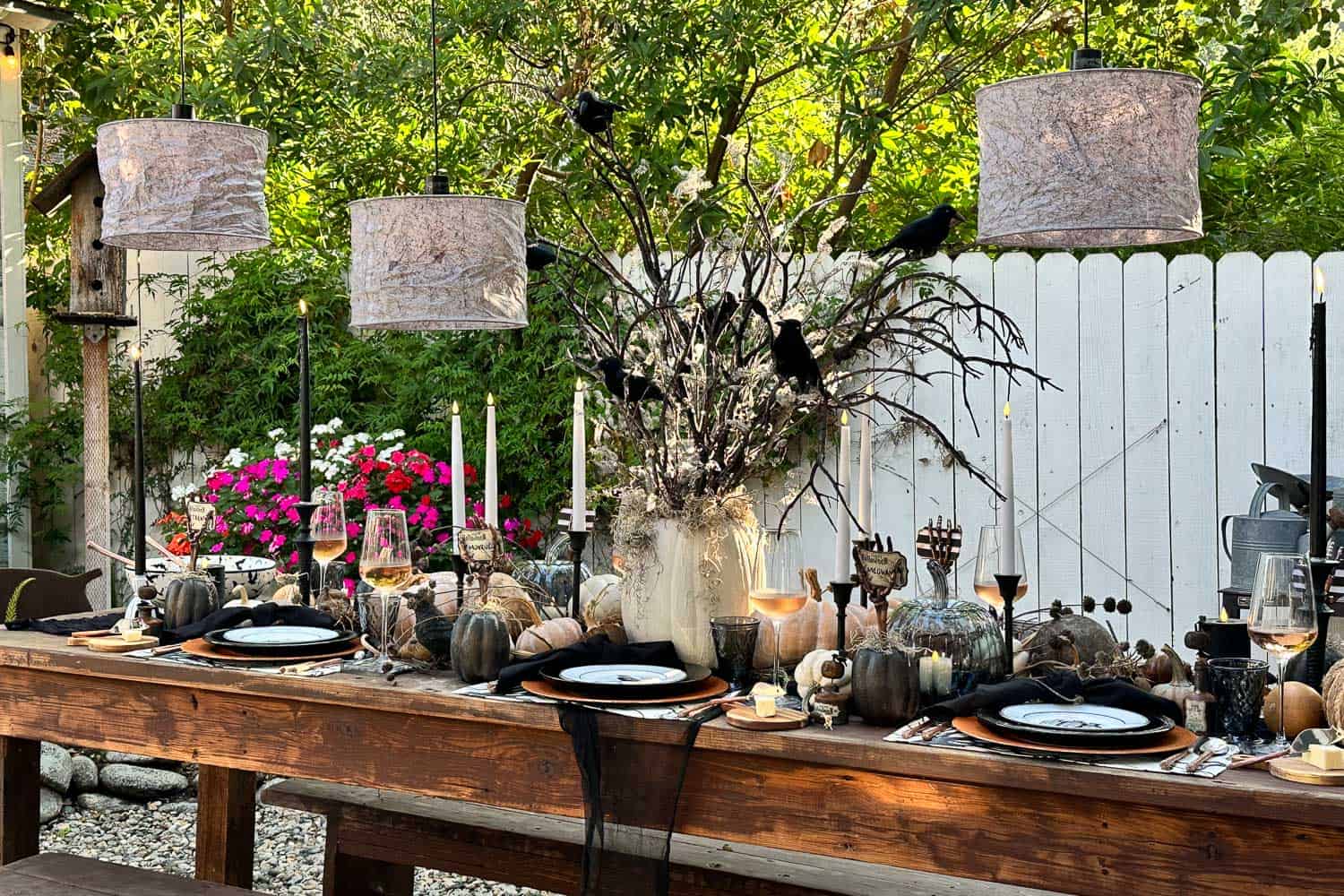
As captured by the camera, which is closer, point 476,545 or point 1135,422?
point 476,545

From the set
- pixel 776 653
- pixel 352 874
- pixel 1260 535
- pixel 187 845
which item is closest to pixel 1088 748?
pixel 776 653

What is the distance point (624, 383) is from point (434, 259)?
23.6 inches

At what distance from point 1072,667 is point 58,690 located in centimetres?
168

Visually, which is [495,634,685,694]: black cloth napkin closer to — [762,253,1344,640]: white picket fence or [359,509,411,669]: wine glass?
[359,509,411,669]: wine glass

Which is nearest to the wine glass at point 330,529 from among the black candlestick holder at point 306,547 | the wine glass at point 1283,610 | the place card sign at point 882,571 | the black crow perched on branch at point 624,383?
the black candlestick holder at point 306,547

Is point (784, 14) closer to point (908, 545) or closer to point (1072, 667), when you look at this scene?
point (908, 545)

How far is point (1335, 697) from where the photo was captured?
1.65 m

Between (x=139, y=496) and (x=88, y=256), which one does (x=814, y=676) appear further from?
(x=88, y=256)

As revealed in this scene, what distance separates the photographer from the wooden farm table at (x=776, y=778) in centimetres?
154

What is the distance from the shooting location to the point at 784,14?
547cm

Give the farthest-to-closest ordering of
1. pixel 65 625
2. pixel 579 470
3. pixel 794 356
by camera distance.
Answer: pixel 65 625 → pixel 579 470 → pixel 794 356

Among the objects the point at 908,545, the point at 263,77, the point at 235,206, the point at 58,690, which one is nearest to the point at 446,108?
the point at 263,77

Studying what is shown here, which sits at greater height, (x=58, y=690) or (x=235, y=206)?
(x=235, y=206)

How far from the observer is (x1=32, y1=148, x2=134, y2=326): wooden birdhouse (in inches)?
197
